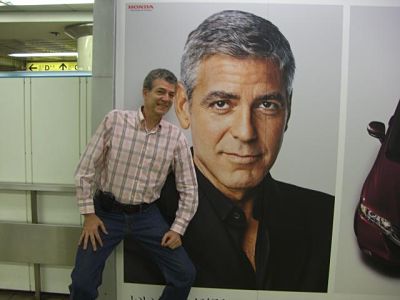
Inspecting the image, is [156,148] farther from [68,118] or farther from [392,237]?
[392,237]

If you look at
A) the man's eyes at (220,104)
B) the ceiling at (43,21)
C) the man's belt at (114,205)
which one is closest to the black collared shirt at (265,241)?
the man's belt at (114,205)

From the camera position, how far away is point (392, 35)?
1824 mm

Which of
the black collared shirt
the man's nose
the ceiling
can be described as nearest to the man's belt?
the black collared shirt

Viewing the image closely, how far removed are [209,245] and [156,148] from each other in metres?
0.78

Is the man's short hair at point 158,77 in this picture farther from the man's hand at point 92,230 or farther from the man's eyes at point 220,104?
the man's hand at point 92,230

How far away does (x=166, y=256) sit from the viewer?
1.76m

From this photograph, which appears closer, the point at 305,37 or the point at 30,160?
the point at 305,37

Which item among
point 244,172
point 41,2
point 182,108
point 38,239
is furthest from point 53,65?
point 244,172

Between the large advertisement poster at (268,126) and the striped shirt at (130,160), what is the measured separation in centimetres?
18

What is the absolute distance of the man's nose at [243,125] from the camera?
1836mm

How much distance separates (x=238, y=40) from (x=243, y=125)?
549mm

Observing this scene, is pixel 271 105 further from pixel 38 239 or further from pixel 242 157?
pixel 38 239

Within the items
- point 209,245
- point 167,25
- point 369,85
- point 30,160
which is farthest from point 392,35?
point 30,160

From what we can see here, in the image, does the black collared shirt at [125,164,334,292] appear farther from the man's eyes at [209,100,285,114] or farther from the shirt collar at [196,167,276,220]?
the man's eyes at [209,100,285,114]
